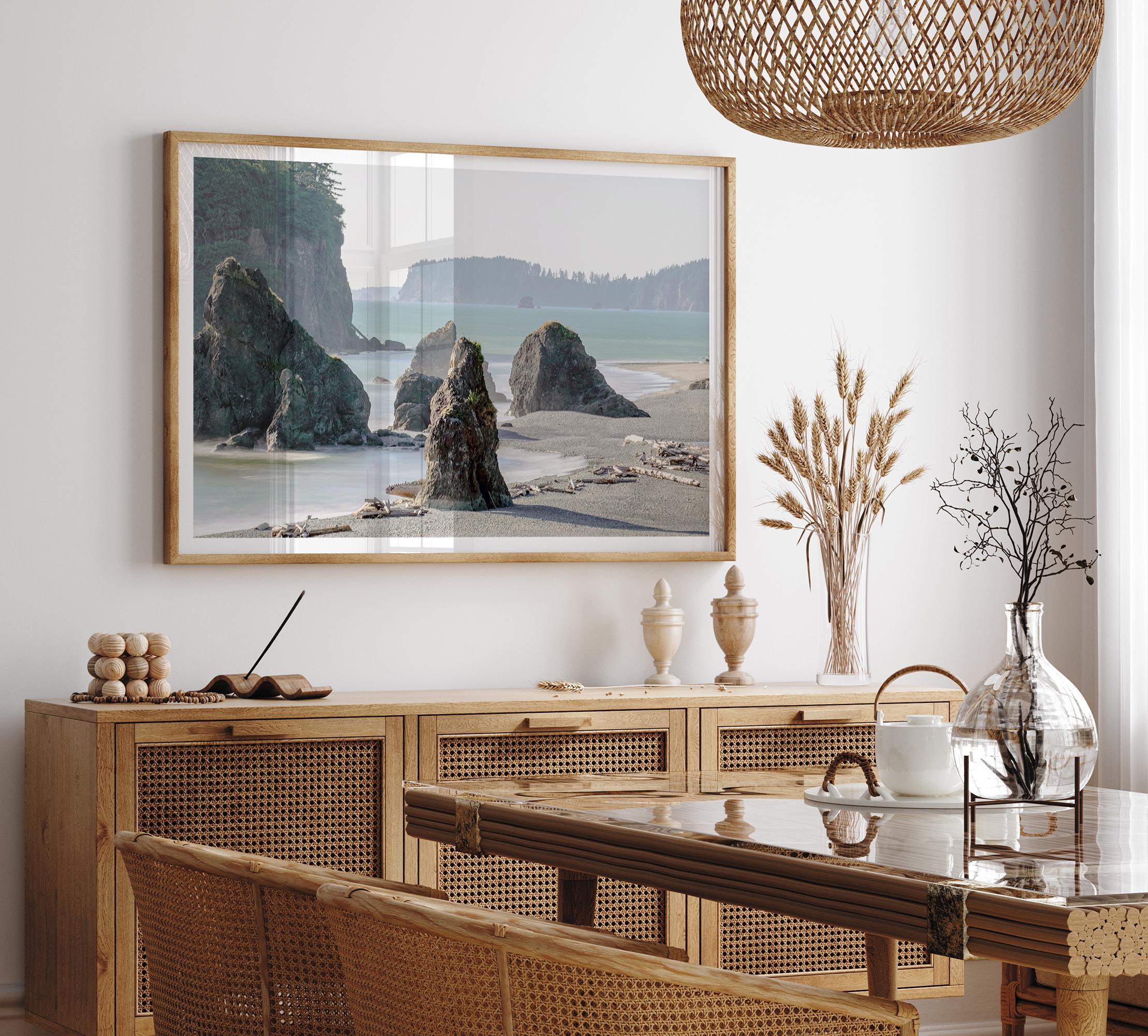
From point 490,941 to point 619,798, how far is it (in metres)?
0.80

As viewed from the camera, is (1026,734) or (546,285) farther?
(546,285)

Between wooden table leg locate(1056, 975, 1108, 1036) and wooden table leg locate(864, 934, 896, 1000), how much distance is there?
98cm

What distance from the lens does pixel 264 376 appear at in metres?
3.76

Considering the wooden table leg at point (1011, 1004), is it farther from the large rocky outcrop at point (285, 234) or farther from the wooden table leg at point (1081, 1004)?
A: the large rocky outcrop at point (285, 234)

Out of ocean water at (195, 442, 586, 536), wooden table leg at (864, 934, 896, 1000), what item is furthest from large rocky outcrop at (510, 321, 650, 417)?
wooden table leg at (864, 934, 896, 1000)

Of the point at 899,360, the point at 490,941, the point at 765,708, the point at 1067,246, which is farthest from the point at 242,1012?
the point at 1067,246

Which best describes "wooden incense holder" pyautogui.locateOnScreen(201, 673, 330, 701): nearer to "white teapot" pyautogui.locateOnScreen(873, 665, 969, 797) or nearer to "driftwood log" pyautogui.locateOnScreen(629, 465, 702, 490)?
"driftwood log" pyautogui.locateOnScreen(629, 465, 702, 490)

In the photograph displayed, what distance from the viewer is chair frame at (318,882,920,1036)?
4.88 ft

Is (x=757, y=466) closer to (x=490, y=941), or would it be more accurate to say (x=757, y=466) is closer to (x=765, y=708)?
(x=765, y=708)

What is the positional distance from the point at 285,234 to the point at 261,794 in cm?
140

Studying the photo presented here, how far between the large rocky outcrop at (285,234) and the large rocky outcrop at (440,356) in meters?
0.16

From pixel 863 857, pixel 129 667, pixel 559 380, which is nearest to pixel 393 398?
pixel 559 380

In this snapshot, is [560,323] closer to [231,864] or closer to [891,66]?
[891,66]

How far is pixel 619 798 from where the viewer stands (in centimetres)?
229
